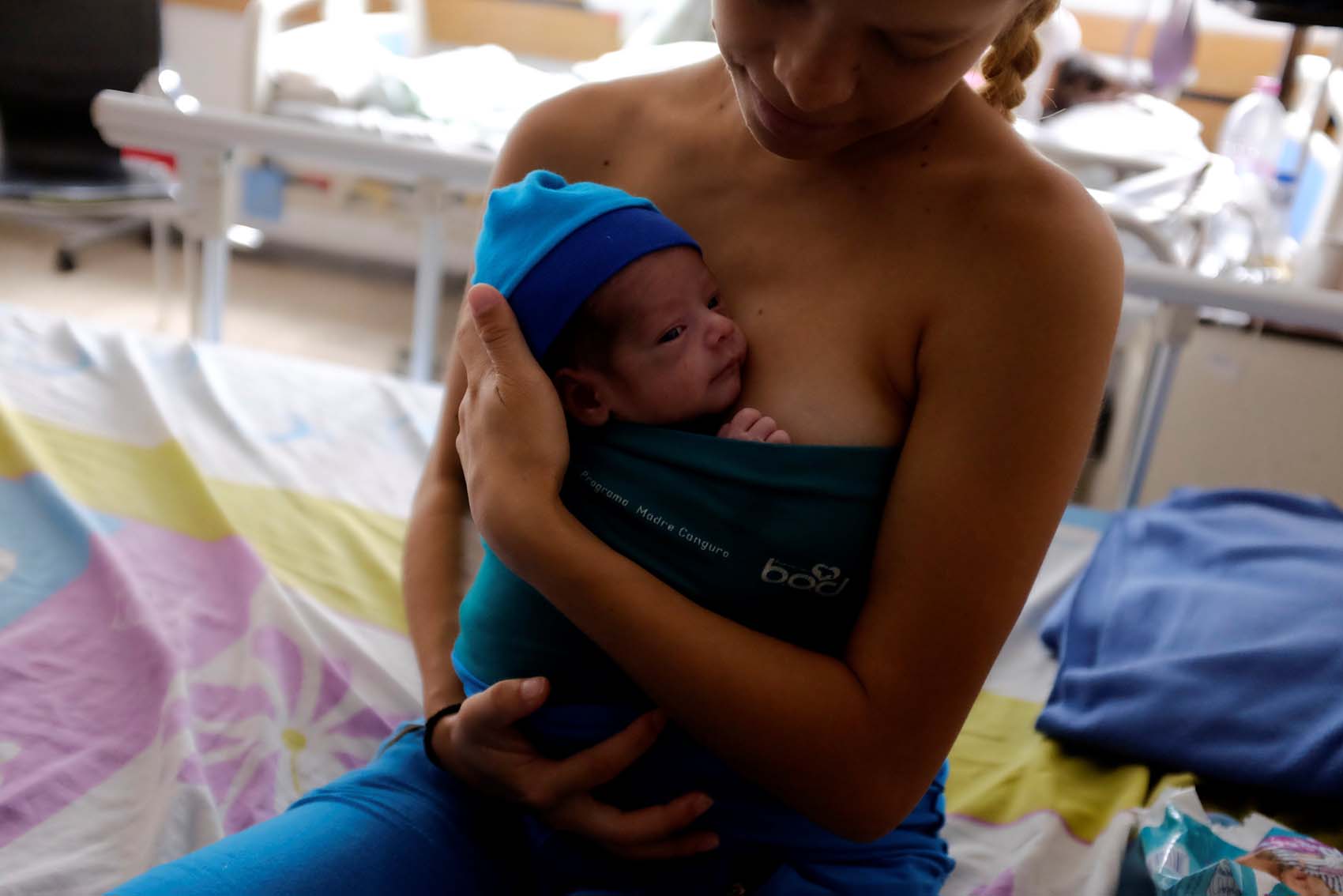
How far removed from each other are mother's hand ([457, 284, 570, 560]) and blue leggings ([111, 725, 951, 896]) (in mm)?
225

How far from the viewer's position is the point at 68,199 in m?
3.27

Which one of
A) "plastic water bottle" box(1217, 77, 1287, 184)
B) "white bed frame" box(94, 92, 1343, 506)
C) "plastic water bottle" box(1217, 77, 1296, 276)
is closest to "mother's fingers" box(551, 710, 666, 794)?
"white bed frame" box(94, 92, 1343, 506)

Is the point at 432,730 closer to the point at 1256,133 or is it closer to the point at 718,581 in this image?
the point at 718,581

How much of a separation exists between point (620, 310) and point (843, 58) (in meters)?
0.25

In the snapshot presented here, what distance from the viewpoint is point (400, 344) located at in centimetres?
408

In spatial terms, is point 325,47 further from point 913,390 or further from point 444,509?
point 913,390

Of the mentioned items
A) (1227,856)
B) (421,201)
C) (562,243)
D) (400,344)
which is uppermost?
(562,243)

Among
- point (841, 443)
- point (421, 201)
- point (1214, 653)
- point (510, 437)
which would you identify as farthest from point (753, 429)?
point (421, 201)

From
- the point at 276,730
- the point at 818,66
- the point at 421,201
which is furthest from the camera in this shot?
the point at 421,201

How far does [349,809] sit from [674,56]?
108 inches

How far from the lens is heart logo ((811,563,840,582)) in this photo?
856mm

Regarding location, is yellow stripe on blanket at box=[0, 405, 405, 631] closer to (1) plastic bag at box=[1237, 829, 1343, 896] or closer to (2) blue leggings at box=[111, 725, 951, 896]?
(2) blue leggings at box=[111, 725, 951, 896]

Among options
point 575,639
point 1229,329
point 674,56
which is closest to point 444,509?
point 575,639

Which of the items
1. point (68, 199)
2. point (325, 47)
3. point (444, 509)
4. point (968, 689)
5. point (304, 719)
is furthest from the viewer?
point (325, 47)
